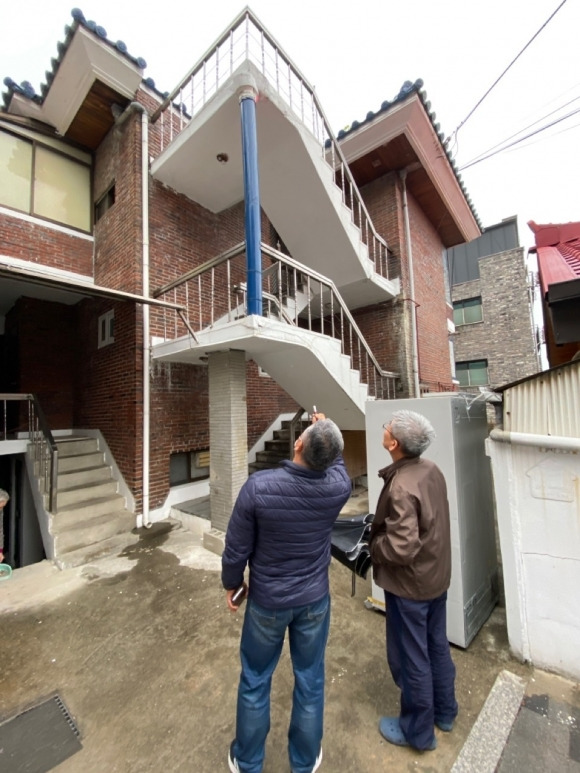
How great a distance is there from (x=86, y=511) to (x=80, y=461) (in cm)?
115

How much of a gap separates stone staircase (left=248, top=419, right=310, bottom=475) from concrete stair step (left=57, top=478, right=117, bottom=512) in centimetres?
259

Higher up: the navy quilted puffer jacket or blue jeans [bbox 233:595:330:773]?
the navy quilted puffer jacket

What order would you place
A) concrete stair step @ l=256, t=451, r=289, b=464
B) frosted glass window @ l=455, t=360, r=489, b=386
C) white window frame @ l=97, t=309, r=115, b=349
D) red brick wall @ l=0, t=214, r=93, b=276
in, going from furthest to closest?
frosted glass window @ l=455, t=360, r=489, b=386
concrete stair step @ l=256, t=451, r=289, b=464
white window frame @ l=97, t=309, r=115, b=349
red brick wall @ l=0, t=214, r=93, b=276

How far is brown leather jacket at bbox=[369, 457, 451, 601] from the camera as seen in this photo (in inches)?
69.6

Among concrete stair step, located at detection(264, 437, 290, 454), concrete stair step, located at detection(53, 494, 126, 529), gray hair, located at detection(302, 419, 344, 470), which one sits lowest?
concrete stair step, located at detection(53, 494, 126, 529)

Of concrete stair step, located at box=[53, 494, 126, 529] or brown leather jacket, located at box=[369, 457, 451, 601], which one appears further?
concrete stair step, located at box=[53, 494, 126, 529]

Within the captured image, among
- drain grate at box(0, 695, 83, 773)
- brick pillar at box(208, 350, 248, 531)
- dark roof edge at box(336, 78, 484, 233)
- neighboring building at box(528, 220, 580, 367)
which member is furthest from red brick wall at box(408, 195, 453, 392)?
drain grate at box(0, 695, 83, 773)

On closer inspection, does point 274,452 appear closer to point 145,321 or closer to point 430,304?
point 145,321

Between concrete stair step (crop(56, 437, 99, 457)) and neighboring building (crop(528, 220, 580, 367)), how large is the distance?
6.79 meters

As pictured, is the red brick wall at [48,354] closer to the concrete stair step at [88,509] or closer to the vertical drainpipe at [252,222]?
the concrete stair step at [88,509]

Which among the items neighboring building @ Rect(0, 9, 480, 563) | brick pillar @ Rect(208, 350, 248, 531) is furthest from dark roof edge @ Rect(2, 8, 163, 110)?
brick pillar @ Rect(208, 350, 248, 531)

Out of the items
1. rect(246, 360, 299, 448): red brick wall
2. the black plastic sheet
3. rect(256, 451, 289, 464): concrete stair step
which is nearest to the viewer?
the black plastic sheet

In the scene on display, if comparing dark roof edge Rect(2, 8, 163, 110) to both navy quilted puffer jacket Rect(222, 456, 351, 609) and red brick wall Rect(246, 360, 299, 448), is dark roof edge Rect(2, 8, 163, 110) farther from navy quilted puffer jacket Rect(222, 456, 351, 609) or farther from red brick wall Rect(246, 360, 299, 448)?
navy quilted puffer jacket Rect(222, 456, 351, 609)

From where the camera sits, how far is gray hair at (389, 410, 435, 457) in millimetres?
1885
